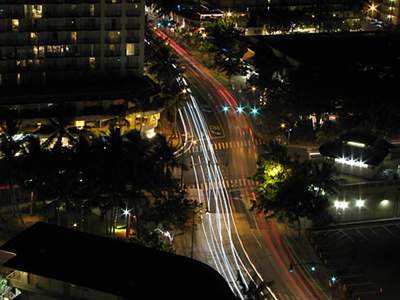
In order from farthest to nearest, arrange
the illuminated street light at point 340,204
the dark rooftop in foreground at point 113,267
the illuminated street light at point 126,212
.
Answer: the illuminated street light at point 340,204 → the illuminated street light at point 126,212 → the dark rooftop in foreground at point 113,267

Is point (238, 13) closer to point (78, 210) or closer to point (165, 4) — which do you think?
point (165, 4)

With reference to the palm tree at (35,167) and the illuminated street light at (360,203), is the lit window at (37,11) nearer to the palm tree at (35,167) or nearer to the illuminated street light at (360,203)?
the palm tree at (35,167)

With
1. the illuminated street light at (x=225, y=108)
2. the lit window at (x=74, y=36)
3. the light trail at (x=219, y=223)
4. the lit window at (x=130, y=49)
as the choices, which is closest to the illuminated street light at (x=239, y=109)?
the illuminated street light at (x=225, y=108)

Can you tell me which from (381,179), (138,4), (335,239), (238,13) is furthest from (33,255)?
(238,13)

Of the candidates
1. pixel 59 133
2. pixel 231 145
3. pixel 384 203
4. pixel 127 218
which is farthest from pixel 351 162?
pixel 59 133

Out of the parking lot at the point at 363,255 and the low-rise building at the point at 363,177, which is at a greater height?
the low-rise building at the point at 363,177

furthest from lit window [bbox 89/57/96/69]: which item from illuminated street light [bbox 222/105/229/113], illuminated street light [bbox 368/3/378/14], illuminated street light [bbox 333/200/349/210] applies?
illuminated street light [bbox 368/3/378/14]

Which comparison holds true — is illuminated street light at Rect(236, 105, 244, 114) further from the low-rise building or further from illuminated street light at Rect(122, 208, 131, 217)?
illuminated street light at Rect(122, 208, 131, 217)
